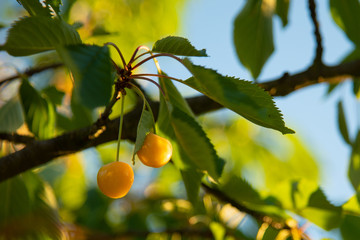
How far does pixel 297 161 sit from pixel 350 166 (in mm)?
907

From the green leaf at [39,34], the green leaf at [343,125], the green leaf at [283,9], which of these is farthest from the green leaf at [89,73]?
the green leaf at [343,125]

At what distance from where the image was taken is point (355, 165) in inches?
47.8

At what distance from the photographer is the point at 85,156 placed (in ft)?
7.77

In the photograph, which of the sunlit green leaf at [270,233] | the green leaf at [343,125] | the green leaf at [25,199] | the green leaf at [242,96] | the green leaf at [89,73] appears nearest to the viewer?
the green leaf at [89,73]

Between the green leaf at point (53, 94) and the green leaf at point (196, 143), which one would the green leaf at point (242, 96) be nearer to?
the green leaf at point (196, 143)

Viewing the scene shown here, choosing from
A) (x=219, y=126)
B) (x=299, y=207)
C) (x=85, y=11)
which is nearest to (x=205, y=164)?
(x=299, y=207)

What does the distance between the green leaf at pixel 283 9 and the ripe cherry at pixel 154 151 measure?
2.38 ft

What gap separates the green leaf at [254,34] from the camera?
1.23m

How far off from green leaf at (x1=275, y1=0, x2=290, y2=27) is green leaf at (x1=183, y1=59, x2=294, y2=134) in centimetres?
66

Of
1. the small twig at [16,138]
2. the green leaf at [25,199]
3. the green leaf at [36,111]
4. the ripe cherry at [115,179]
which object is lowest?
the green leaf at [25,199]

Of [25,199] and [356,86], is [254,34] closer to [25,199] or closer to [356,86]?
[356,86]

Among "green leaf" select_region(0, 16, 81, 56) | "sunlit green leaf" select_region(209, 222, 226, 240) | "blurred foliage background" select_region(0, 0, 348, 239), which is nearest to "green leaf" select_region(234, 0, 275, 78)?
"blurred foliage background" select_region(0, 0, 348, 239)

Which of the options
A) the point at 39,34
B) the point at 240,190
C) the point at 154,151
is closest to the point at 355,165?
the point at 240,190

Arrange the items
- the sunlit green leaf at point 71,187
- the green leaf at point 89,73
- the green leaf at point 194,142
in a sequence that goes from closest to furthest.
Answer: the green leaf at point 89,73 → the green leaf at point 194,142 → the sunlit green leaf at point 71,187
